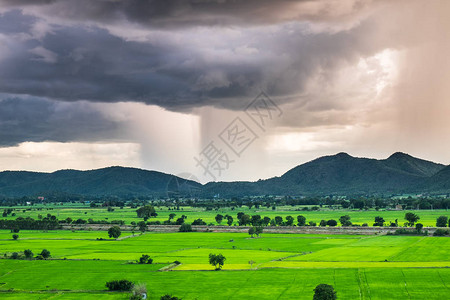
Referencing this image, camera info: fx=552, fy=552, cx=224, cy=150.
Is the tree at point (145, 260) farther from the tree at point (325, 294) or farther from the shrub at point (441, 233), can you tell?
the shrub at point (441, 233)

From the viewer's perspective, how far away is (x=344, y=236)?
6275 inches

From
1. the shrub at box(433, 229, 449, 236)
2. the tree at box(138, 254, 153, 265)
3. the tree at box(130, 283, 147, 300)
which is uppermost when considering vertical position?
the shrub at box(433, 229, 449, 236)

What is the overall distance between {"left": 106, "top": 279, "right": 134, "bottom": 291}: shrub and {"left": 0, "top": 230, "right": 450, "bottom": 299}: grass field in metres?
1.75

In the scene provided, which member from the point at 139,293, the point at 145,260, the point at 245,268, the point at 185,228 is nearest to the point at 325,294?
the point at 139,293

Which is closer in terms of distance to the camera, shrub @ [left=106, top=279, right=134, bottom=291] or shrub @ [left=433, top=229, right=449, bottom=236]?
shrub @ [left=106, top=279, right=134, bottom=291]

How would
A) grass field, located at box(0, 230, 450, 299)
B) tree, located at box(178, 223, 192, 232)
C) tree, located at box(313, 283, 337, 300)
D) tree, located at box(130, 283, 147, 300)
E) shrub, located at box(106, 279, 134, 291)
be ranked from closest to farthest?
tree, located at box(313, 283, 337, 300) < tree, located at box(130, 283, 147, 300) < grass field, located at box(0, 230, 450, 299) < shrub, located at box(106, 279, 134, 291) < tree, located at box(178, 223, 192, 232)

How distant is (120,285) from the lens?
8619 centimetres

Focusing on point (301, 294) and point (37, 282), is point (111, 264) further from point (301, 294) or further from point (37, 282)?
point (301, 294)

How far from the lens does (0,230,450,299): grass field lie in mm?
81812

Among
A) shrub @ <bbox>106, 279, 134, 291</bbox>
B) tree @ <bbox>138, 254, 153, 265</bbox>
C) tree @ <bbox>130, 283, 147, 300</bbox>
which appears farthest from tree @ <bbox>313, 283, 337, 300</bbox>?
tree @ <bbox>138, 254, 153, 265</bbox>

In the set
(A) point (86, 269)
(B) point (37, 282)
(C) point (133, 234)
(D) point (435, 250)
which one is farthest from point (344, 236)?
(B) point (37, 282)

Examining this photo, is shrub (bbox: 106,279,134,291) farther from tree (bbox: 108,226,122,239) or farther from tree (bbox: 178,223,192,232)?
tree (bbox: 178,223,192,232)

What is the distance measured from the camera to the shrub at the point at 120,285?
86125mm

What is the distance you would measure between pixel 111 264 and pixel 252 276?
3214 centimetres
